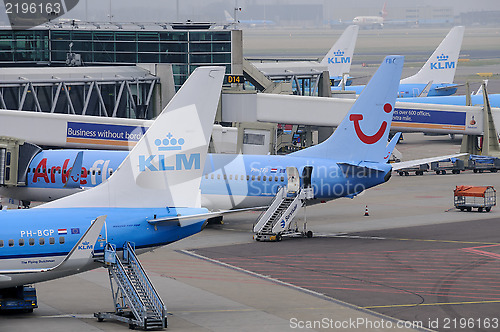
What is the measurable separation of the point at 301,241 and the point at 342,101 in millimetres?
26788

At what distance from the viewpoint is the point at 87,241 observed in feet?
103

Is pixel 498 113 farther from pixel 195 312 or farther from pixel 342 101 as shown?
pixel 195 312

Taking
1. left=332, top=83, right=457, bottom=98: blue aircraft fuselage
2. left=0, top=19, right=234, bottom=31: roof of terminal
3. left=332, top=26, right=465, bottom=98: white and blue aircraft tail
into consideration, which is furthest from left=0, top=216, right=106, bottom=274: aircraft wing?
left=332, top=26, right=465, bottom=98: white and blue aircraft tail

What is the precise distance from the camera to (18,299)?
3309 cm

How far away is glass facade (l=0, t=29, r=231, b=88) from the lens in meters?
82.4

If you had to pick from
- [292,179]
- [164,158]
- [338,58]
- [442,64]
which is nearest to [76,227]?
[164,158]

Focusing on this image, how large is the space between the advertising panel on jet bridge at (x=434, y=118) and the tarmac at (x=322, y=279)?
21021 millimetres

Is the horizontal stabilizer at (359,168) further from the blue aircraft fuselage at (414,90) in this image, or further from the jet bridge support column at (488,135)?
the blue aircraft fuselage at (414,90)

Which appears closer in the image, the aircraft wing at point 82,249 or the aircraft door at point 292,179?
the aircraft wing at point 82,249

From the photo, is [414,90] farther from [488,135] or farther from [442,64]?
[488,135]

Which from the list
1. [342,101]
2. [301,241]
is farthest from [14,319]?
[342,101]

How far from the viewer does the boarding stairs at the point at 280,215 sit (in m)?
49.8

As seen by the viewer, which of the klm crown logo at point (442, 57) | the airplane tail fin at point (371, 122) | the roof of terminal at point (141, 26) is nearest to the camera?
the airplane tail fin at point (371, 122)

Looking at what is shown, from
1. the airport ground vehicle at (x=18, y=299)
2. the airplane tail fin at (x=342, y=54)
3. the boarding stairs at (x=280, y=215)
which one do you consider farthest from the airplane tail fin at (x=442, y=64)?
the airport ground vehicle at (x=18, y=299)
